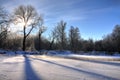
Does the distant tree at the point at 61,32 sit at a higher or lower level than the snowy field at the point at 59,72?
higher

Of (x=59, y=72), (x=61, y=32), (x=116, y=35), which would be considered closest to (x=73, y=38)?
(x=61, y=32)

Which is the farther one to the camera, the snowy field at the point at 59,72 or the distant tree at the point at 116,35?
the distant tree at the point at 116,35

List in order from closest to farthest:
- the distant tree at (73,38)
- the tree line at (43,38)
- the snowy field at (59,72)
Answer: the snowy field at (59,72) → the tree line at (43,38) → the distant tree at (73,38)

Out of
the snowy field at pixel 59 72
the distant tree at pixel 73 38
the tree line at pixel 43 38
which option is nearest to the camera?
the snowy field at pixel 59 72

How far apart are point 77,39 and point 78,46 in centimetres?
362

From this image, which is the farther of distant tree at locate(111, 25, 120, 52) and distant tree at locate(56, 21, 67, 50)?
distant tree at locate(56, 21, 67, 50)

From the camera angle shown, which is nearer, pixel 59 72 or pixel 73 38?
pixel 59 72

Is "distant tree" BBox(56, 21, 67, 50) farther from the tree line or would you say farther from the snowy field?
the snowy field

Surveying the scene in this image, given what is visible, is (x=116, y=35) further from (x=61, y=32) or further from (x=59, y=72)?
(x=59, y=72)

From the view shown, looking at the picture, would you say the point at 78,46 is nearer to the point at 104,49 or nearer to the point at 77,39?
the point at 77,39

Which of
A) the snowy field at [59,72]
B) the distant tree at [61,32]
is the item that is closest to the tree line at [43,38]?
the distant tree at [61,32]

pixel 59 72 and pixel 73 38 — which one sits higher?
pixel 73 38

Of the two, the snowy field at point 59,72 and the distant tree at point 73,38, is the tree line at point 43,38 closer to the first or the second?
the distant tree at point 73,38

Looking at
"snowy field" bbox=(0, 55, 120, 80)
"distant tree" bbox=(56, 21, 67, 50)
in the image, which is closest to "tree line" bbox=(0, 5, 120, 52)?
"distant tree" bbox=(56, 21, 67, 50)
